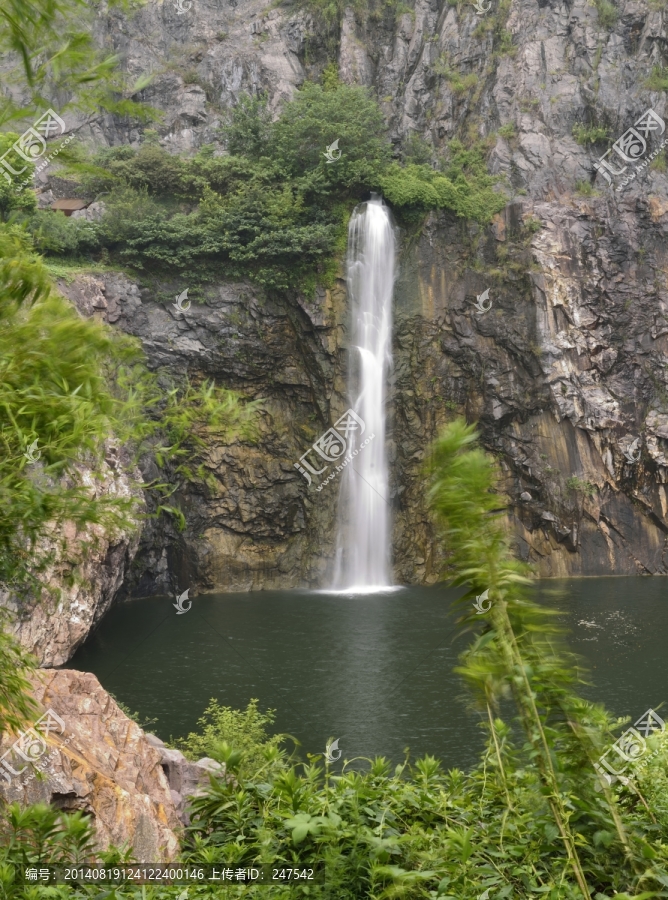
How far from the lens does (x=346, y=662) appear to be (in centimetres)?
1586

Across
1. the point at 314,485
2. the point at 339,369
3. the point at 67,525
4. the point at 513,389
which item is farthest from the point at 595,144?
the point at 67,525

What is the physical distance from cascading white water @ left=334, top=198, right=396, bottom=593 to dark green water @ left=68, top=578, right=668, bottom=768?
3271 mm

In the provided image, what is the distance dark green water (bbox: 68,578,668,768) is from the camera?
41.4ft

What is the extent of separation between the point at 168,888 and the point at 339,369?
24.4 metres

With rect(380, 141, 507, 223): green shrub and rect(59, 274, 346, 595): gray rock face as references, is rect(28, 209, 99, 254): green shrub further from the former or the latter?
rect(380, 141, 507, 223): green shrub

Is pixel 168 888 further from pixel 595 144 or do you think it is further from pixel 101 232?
pixel 595 144

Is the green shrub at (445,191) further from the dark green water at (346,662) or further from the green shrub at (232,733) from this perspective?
the green shrub at (232,733)

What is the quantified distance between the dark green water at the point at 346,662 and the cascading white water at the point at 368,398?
10.7 ft

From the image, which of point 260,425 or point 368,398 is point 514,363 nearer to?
point 368,398

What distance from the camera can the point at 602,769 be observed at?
2.27 meters

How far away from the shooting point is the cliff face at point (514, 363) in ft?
85.1

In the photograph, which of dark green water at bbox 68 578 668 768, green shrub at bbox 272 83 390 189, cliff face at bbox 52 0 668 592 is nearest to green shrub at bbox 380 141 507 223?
cliff face at bbox 52 0 668 592

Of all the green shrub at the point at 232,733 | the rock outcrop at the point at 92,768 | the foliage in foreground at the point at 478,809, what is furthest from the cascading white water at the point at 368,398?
the foliage in foreground at the point at 478,809

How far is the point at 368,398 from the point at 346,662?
12.4 meters
